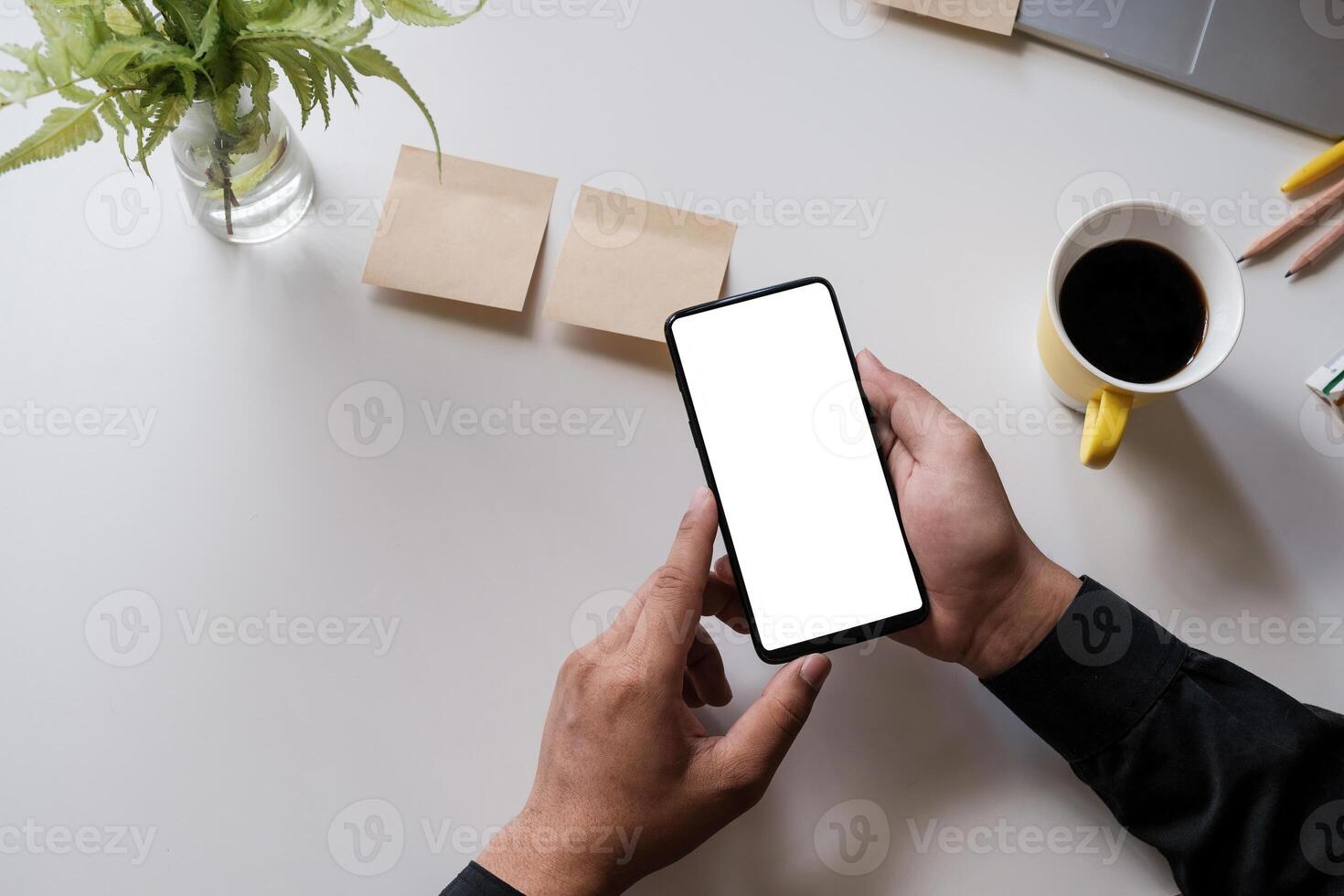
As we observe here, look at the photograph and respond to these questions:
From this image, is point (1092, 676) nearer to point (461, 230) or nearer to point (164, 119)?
point (461, 230)

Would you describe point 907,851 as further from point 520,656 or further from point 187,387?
point 187,387

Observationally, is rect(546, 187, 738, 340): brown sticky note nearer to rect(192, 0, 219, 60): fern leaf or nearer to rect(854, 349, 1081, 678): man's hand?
rect(854, 349, 1081, 678): man's hand

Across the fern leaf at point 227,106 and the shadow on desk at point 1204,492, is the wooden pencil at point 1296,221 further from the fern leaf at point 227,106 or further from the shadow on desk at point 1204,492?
the fern leaf at point 227,106

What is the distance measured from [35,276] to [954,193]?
0.78 meters

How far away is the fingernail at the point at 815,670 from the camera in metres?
0.66

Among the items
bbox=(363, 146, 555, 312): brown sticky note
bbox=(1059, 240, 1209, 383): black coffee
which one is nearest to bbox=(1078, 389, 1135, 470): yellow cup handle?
bbox=(1059, 240, 1209, 383): black coffee

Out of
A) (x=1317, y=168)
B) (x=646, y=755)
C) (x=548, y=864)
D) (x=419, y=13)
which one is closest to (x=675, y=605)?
(x=646, y=755)

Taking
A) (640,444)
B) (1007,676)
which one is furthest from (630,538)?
(1007,676)

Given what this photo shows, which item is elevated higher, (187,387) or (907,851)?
(187,387)

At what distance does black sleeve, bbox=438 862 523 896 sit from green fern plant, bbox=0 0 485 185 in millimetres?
502

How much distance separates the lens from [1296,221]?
785 millimetres

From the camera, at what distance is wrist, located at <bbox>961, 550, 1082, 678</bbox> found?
70 cm

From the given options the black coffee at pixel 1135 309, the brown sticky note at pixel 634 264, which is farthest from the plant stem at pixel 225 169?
the black coffee at pixel 1135 309

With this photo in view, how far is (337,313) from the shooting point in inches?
31.0
